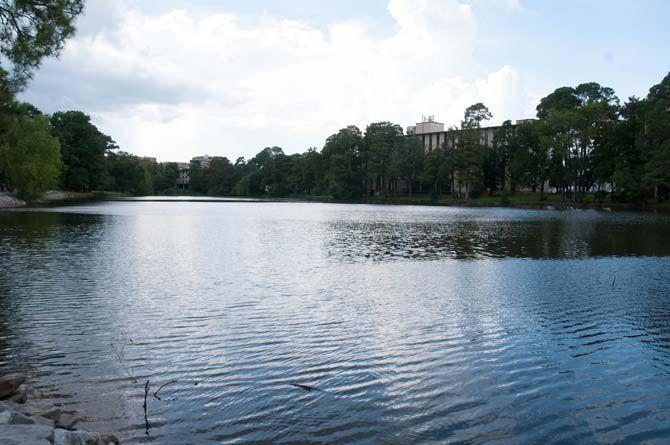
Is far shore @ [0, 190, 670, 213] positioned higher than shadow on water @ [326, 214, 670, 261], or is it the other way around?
far shore @ [0, 190, 670, 213]

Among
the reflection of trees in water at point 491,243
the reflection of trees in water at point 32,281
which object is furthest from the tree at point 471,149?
the reflection of trees in water at point 32,281

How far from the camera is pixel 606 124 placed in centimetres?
8100

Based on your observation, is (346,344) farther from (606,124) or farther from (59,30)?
(606,124)

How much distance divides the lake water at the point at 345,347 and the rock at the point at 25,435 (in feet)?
4.00

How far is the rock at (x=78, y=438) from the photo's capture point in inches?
189

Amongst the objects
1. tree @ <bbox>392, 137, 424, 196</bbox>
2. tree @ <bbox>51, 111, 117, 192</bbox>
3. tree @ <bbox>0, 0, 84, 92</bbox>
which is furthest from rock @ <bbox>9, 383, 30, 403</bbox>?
tree @ <bbox>51, 111, 117, 192</bbox>

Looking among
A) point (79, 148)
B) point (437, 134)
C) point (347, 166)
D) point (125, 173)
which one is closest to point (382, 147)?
point (347, 166)

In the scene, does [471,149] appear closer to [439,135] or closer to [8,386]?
[439,135]

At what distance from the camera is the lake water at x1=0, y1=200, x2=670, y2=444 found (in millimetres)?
6461

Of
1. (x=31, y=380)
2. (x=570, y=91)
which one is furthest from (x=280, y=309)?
(x=570, y=91)

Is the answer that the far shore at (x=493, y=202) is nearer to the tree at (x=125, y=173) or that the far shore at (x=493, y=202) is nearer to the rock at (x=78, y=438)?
the tree at (x=125, y=173)

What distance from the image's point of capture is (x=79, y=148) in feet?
366

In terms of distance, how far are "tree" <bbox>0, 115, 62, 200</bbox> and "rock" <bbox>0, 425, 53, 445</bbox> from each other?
73727 millimetres

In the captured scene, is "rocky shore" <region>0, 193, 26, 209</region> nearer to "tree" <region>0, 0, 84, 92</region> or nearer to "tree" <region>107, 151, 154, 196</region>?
"tree" <region>0, 0, 84, 92</region>
